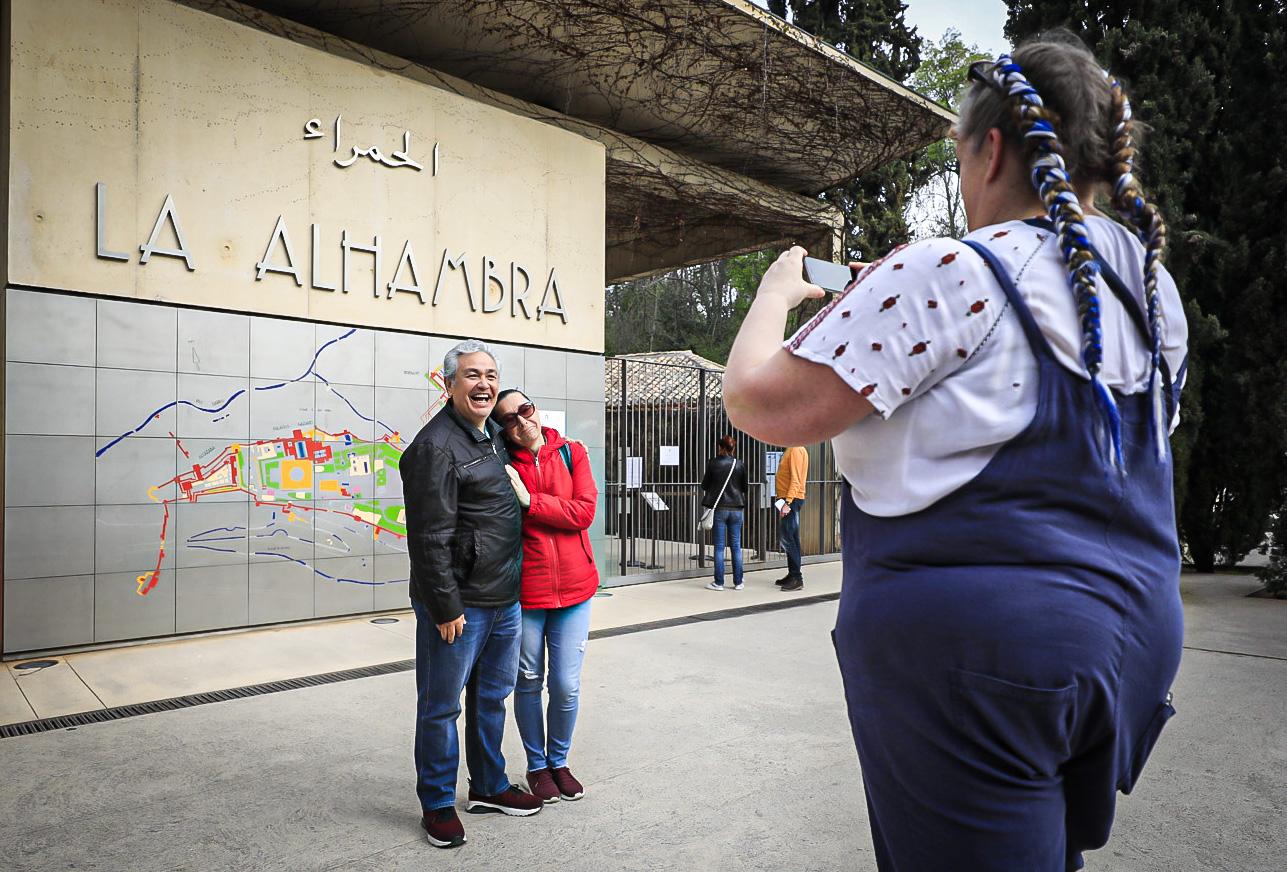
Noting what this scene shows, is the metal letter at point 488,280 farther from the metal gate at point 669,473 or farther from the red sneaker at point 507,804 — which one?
the red sneaker at point 507,804

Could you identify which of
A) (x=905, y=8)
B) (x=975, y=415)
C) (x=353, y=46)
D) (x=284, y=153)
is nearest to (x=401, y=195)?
(x=284, y=153)

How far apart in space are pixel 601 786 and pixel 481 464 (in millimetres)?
1567

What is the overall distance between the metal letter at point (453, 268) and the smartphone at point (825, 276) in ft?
24.8

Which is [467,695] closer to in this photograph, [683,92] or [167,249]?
[167,249]

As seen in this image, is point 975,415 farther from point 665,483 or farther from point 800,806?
point 665,483

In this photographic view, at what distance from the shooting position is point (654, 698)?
532cm

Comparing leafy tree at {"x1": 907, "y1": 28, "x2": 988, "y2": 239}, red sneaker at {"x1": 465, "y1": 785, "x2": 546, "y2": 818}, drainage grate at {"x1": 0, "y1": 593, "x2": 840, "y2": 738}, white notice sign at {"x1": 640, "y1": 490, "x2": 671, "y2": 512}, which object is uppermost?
leafy tree at {"x1": 907, "y1": 28, "x2": 988, "y2": 239}

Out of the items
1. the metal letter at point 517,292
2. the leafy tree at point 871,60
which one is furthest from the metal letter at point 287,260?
the leafy tree at point 871,60

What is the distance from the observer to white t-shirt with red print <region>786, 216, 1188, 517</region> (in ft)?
3.42

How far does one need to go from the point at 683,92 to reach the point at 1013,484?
1013 centimetres

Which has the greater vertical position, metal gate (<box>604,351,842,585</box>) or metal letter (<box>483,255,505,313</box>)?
metal letter (<box>483,255,505,313</box>)

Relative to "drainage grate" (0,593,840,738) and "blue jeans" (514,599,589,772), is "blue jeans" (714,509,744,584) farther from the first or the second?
"blue jeans" (514,599,589,772)

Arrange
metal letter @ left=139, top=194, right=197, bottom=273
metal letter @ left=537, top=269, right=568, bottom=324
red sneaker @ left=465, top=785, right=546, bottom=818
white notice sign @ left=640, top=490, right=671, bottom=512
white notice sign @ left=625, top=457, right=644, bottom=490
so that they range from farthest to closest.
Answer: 1. white notice sign @ left=640, top=490, right=671, bottom=512
2. white notice sign @ left=625, top=457, right=644, bottom=490
3. metal letter @ left=537, top=269, right=568, bottom=324
4. metal letter @ left=139, top=194, right=197, bottom=273
5. red sneaker @ left=465, top=785, right=546, bottom=818

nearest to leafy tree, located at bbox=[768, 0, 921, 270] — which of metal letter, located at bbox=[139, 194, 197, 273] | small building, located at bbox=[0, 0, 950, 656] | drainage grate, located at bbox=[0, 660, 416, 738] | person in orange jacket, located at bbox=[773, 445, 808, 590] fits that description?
small building, located at bbox=[0, 0, 950, 656]
